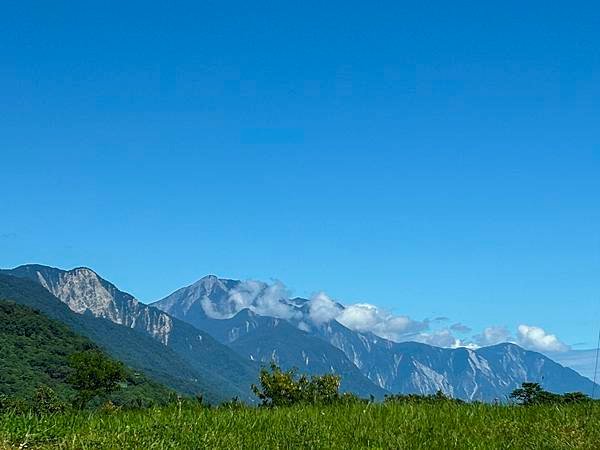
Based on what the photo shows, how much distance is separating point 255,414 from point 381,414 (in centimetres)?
207

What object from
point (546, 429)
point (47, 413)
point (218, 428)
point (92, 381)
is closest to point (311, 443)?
point (218, 428)

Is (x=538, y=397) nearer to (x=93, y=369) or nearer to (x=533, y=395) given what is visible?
(x=533, y=395)

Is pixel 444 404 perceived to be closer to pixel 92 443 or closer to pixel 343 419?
pixel 343 419

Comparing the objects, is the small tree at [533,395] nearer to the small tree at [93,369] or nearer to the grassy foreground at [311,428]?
the grassy foreground at [311,428]

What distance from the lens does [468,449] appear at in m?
10.8

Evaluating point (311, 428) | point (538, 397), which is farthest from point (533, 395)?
point (311, 428)

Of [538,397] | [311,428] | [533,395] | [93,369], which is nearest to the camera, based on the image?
[311,428]

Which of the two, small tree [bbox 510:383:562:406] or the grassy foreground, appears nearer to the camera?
the grassy foreground

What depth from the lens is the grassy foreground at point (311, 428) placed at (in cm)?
1077

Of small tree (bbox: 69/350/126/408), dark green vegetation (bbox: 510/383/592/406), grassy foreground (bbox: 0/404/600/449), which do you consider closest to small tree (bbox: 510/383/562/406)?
dark green vegetation (bbox: 510/383/592/406)

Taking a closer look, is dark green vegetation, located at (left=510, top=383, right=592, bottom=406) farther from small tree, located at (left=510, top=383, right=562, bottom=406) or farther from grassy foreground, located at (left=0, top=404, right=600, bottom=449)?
grassy foreground, located at (left=0, top=404, right=600, bottom=449)

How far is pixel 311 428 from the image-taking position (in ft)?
39.2

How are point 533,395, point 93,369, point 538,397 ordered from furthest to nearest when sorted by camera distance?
point 93,369
point 533,395
point 538,397

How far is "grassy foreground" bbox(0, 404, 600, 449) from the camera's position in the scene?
1077 centimetres
